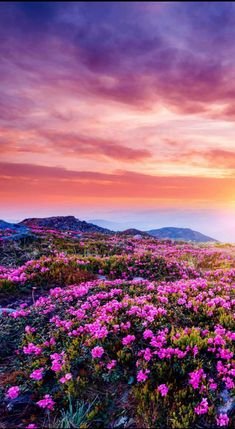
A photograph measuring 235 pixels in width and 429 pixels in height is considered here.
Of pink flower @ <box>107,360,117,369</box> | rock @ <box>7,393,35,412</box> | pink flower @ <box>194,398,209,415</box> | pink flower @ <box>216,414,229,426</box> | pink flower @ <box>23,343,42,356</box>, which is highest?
pink flower @ <box>107,360,117,369</box>

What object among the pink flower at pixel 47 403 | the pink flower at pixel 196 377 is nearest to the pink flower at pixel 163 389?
the pink flower at pixel 196 377

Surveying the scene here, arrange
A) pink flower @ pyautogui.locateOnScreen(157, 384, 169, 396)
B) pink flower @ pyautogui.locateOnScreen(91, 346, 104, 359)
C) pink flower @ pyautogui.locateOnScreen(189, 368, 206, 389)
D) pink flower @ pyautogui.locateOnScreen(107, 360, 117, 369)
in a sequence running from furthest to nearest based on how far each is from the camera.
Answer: pink flower @ pyautogui.locateOnScreen(91, 346, 104, 359)
pink flower @ pyautogui.locateOnScreen(107, 360, 117, 369)
pink flower @ pyautogui.locateOnScreen(189, 368, 206, 389)
pink flower @ pyautogui.locateOnScreen(157, 384, 169, 396)

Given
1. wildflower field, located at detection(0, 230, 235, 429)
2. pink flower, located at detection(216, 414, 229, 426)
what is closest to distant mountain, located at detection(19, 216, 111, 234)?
wildflower field, located at detection(0, 230, 235, 429)

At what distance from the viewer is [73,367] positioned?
681 centimetres

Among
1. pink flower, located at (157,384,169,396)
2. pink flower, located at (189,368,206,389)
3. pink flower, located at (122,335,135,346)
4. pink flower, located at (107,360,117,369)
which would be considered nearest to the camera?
pink flower, located at (157,384,169,396)

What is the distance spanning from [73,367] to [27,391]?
917mm

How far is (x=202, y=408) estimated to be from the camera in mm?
5668

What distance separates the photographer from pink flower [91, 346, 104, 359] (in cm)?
677

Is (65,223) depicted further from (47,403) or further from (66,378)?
(47,403)

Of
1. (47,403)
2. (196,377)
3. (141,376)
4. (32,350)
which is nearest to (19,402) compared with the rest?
(47,403)

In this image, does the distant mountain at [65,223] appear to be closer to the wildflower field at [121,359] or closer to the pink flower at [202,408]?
the wildflower field at [121,359]

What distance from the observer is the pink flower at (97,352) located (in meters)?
6.77

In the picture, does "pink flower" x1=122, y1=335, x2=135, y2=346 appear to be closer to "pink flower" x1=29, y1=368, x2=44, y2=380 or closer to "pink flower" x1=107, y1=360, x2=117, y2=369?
"pink flower" x1=107, y1=360, x2=117, y2=369

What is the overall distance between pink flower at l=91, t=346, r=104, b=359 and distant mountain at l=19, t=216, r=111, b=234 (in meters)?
50.2
